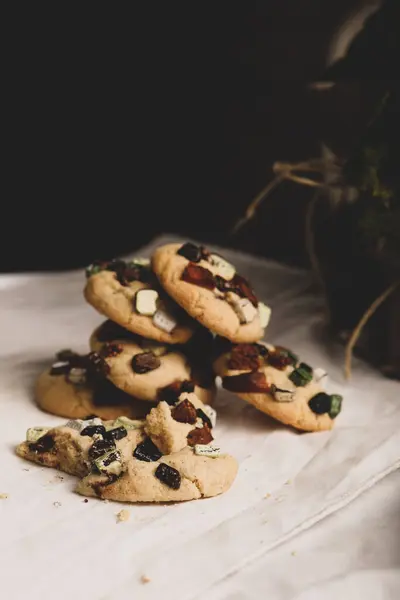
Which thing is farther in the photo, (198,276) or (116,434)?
(198,276)

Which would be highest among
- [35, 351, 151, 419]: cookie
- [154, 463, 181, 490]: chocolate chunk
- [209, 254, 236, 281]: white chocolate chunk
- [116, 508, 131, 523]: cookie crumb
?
[209, 254, 236, 281]: white chocolate chunk

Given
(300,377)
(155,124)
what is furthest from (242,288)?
(155,124)

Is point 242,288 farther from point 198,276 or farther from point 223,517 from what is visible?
point 223,517

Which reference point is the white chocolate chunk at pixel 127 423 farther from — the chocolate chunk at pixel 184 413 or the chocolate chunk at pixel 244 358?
the chocolate chunk at pixel 244 358

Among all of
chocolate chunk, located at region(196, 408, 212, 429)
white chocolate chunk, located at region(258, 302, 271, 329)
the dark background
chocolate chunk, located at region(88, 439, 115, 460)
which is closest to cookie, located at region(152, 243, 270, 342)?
white chocolate chunk, located at region(258, 302, 271, 329)

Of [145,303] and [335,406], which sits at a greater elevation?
[145,303]

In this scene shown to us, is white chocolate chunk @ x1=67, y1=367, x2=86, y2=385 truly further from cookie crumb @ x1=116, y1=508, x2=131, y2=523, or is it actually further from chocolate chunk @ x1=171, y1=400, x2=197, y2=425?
cookie crumb @ x1=116, y1=508, x2=131, y2=523

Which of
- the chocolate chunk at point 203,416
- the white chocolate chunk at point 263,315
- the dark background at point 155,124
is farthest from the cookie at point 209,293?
the dark background at point 155,124
